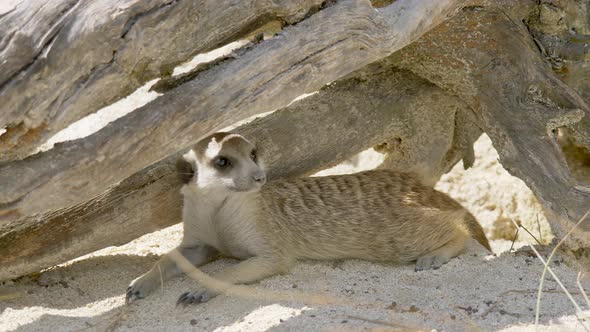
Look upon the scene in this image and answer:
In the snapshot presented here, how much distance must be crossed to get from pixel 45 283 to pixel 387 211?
1.34 metres

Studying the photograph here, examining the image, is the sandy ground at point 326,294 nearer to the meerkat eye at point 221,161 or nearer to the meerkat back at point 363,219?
the meerkat back at point 363,219

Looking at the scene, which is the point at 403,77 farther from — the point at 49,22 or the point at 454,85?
the point at 49,22

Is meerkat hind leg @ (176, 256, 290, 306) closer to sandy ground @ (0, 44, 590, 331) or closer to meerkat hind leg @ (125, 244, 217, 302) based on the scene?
sandy ground @ (0, 44, 590, 331)

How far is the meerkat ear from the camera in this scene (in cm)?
265

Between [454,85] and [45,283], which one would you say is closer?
[45,283]

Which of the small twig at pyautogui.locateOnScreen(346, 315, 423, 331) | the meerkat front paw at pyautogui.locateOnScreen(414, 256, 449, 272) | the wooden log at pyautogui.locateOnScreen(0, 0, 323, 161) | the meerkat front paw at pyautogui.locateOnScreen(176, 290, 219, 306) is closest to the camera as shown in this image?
the wooden log at pyautogui.locateOnScreen(0, 0, 323, 161)

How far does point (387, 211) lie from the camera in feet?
9.64

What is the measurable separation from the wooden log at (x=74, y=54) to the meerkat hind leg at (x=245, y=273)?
0.76 m

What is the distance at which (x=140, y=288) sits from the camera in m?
2.48

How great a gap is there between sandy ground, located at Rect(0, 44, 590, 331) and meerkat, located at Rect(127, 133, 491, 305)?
7 centimetres

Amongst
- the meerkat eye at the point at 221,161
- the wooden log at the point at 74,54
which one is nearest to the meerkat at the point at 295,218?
the meerkat eye at the point at 221,161

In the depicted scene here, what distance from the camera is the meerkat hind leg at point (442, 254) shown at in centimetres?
280

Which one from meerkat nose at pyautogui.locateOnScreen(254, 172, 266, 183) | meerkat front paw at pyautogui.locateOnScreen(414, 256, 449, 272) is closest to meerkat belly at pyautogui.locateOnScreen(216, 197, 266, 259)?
meerkat nose at pyautogui.locateOnScreen(254, 172, 266, 183)

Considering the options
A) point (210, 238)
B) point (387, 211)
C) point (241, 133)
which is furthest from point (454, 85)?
point (210, 238)
